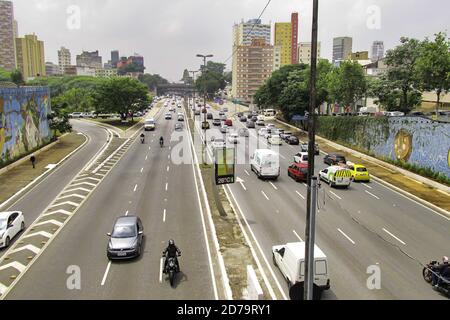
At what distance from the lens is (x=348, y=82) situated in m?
69.6

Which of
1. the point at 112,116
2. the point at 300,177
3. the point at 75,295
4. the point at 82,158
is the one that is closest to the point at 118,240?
the point at 75,295

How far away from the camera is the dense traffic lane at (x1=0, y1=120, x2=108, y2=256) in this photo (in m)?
30.8

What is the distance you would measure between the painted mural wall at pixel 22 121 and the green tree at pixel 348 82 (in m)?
45.6

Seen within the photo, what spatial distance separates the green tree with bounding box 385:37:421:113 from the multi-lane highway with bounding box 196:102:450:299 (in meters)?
29.5

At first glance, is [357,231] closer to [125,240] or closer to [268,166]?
[125,240]

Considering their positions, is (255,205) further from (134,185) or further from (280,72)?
(280,72)

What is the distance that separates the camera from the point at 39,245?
76.4 ft

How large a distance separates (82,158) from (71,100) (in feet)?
307

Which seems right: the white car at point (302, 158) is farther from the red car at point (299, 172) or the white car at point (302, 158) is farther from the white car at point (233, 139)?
the white car at point (233, 139)

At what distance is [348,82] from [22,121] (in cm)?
4821

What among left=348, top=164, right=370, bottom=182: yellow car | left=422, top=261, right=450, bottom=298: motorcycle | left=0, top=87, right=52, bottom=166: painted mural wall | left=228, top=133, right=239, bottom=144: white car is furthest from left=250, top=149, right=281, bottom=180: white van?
left=0, top=87, right=52, bottom=166: painted mural wall

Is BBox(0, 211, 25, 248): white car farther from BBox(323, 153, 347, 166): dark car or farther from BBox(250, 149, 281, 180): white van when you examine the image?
BBox(323, 153, 347, 166): dark car

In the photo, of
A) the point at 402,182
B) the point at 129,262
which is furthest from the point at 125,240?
the point at 402,182

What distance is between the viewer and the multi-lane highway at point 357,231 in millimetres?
18625
